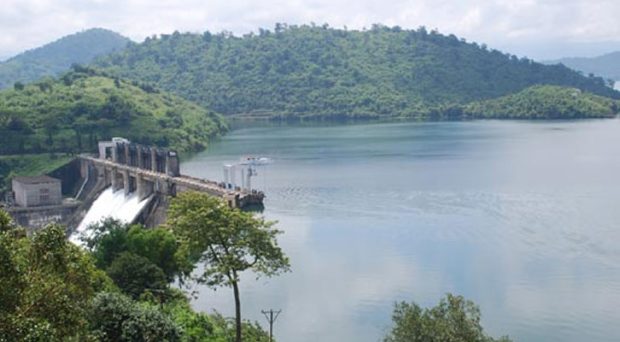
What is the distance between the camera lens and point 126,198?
47.9 m

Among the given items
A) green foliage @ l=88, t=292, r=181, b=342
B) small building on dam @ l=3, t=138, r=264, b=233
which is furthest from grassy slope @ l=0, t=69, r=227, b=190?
green foliage @ l=88, t=292, r=181, b=342

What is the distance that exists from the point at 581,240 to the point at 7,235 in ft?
99.6

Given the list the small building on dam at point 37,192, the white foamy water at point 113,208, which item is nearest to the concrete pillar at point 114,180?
the white foamy water at point 113,208

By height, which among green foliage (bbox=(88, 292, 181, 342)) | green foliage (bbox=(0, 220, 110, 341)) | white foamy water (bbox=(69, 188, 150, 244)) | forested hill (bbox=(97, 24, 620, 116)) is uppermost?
A: forested hill (bbox=(97, 24, 620, 116))

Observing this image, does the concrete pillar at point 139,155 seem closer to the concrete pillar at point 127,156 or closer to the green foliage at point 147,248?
the concrete pillar at point 127,156

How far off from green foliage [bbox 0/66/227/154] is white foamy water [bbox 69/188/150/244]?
14.3 m

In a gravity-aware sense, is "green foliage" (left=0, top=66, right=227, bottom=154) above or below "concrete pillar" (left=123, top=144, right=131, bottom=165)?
above

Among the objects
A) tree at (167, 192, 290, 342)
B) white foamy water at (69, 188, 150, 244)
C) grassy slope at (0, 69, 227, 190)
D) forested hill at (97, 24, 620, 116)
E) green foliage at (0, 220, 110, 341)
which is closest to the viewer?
green foliage at (0, 220, 110, 341)

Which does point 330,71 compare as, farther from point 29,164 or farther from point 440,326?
point 440,326

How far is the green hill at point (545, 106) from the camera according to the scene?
11575 centimetres

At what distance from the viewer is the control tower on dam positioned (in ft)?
145

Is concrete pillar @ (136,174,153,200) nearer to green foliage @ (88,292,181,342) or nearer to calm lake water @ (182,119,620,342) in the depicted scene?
calm lake water @ (182,119,620,342)

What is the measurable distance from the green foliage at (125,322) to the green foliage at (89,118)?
50318 mm

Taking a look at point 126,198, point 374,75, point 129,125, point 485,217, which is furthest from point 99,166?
point 374,75
